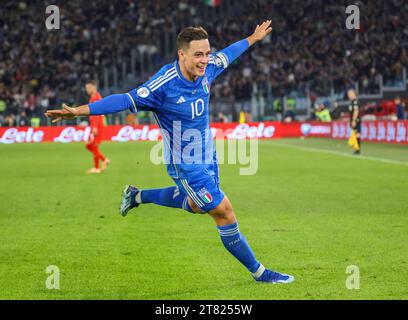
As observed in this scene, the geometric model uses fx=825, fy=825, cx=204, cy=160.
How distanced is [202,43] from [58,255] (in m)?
3.41

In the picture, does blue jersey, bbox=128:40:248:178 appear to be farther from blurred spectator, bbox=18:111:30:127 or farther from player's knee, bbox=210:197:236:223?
blurred spectator, bbox=18:111:30:127

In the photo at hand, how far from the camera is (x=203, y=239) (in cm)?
1066

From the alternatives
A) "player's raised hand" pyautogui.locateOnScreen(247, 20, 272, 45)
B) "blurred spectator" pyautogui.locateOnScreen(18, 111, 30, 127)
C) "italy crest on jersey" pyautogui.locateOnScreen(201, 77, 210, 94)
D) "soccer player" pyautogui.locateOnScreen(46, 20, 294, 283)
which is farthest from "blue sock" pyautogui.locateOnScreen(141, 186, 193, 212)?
"blurred spectator" pyautogui.locateOnScreen(18, 111, 30, 127)

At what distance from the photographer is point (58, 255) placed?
31.2 ft

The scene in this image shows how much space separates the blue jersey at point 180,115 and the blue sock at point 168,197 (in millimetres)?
786

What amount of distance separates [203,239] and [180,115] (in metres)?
3.34

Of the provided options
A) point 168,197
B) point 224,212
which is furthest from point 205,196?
point 168,197

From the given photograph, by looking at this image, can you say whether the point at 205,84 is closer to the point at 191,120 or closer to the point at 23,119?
the point at 191,120

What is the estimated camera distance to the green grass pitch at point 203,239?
7566 mm

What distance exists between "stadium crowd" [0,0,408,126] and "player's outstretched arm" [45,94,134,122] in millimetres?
37888

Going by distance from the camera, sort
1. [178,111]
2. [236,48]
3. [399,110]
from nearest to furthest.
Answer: [178,111], [236,48], [399,110]

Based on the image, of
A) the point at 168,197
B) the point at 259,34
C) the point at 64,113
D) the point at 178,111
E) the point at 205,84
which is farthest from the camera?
the point at 259,34

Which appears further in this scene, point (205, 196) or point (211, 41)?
point (211, 41)
